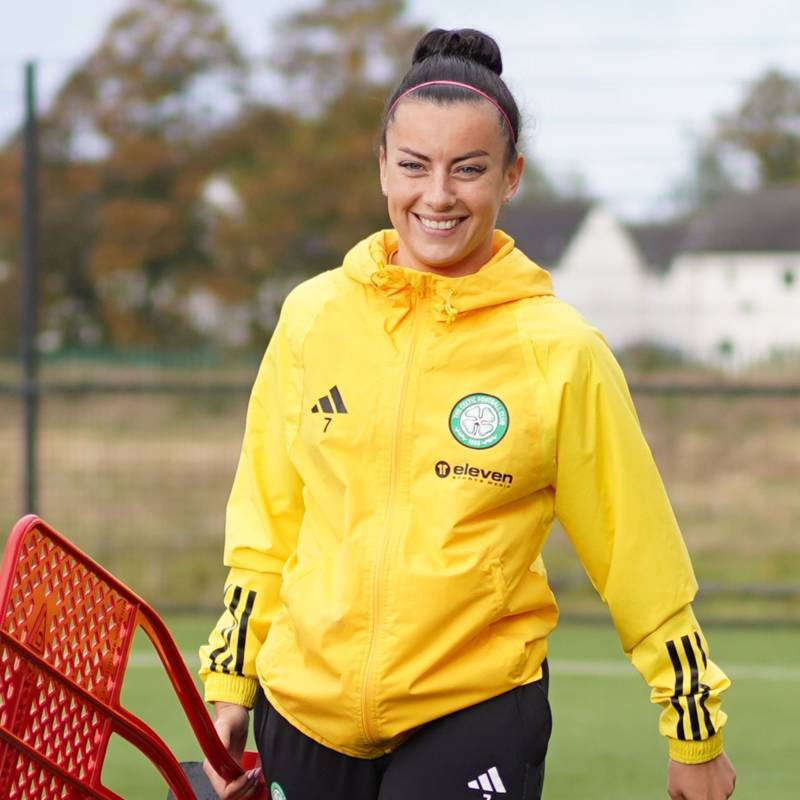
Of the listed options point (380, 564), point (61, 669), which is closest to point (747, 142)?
point (380, 564)

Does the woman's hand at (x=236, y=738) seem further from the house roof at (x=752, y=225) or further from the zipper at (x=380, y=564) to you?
the house roof at (x=752, y=225)

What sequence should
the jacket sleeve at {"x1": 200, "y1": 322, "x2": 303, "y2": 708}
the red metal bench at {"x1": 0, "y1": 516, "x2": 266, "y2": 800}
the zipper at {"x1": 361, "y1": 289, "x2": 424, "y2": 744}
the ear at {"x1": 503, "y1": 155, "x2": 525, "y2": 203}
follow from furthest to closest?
the jacket sleeve at {"x1": 200, "y1": 322, "x2": 303, "y2": 708}
the ear at {"x1": 503, "y1": 155, "x2": 525, "y2": 203}
the zipper at {"x1": 361, "y1": 289, "x2": 424, "y2": 744}
the red metal bench at {"x1": 0, "y1": 516, "x2": 266, "y2": 800}

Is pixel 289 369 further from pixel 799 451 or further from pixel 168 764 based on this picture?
pixel 799 451

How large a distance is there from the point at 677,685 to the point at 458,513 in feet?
1.58

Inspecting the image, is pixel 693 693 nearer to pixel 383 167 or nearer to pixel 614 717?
pixel 383 167

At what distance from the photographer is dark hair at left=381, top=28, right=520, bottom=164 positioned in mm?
2717

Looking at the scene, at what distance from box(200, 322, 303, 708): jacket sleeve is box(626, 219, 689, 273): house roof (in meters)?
4.97

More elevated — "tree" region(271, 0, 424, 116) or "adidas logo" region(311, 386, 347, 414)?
"tree" region(271, 0, 424, 116)

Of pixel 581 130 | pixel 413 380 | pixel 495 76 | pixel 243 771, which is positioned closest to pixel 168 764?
pixel 243 771

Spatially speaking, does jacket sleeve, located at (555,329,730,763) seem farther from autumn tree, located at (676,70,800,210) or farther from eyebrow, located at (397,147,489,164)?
autumn tree, located at (676,70,800,210)

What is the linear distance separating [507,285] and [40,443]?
5.69 metres

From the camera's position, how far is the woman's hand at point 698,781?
8.71 ft

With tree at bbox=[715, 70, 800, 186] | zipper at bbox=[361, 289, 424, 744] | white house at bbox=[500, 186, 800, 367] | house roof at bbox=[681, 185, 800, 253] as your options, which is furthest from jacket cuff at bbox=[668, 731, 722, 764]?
tree at bbox=[715, 70, 800, 186]

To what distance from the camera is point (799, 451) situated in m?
7.88
